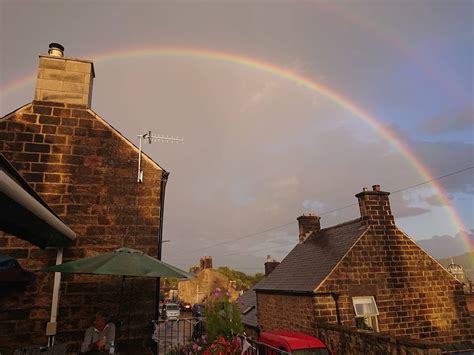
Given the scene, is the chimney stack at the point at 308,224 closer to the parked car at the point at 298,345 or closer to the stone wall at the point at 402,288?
the stone wall at the point at 402,288

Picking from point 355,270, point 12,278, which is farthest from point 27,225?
point 355,270

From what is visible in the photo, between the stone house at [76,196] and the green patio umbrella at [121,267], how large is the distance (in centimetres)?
190

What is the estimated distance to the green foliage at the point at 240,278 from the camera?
2294 inches

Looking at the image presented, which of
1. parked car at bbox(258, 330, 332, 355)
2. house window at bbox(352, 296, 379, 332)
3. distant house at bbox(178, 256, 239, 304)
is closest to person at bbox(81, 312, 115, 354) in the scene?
parked car at bbox(258, 330, 332, 355)

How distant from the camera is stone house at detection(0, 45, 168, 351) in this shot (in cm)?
650

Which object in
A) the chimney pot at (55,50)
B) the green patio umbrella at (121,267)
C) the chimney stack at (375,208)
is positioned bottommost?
the green patio umbrella at (121,267)

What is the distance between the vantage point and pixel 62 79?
8.04 metres

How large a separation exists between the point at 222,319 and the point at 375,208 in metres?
8.92

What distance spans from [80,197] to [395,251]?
1210 cm

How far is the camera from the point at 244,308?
21672 mm

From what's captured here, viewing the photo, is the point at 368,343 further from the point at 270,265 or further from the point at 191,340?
the point at 270,265

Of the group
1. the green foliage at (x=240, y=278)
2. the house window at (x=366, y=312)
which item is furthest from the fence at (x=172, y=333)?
the green foliage at (x=240, y=278)

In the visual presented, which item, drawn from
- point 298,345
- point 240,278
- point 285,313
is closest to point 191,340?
point 298,345

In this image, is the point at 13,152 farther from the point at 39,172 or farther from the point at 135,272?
the point at 135,272
